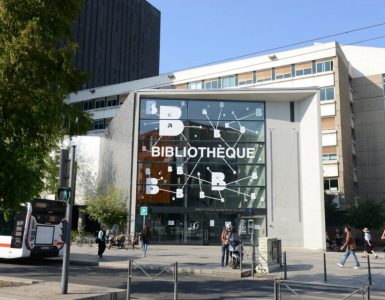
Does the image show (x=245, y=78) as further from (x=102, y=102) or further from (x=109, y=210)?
(x=109, y=210)

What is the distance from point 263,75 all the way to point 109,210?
1193 inches

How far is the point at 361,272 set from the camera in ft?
61.9

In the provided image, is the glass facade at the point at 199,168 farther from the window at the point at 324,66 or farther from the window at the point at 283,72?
the window at the point at 283,72

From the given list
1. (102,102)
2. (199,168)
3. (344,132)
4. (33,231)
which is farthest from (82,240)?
(102,102)

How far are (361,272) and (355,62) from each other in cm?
5002

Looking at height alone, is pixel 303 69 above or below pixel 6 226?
above

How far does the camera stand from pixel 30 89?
1159 centimetres

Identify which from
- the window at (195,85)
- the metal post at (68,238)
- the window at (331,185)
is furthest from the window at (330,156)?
the metal post at (68,238)

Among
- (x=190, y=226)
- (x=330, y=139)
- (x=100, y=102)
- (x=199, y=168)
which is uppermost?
(x=100, y=102)

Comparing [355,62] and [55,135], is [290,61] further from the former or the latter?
[55,135]

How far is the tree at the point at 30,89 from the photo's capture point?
11.1m

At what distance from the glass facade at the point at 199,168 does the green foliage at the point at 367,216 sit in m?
17.0

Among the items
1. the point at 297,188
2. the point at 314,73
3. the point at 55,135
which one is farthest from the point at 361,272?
the point at 314,73

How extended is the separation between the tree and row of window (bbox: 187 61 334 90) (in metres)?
46.0
